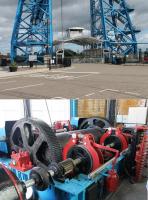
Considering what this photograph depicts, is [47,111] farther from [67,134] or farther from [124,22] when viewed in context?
[124,22]

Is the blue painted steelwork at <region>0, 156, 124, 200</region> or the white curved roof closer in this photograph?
the blue painted steelwork at <region>0, 156, 124, 200</region>

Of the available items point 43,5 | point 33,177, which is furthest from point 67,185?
point 43,5

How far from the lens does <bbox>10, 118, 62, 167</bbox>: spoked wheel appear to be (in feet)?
13.9

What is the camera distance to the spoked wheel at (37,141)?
423cm

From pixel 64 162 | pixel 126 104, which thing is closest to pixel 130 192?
pixel 64 162

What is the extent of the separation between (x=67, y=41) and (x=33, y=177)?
41.7 m

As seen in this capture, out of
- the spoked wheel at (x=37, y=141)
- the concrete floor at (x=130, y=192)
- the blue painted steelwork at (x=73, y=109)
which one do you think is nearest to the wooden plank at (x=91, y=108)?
the blue painted steelwork at (x=73, y=109)

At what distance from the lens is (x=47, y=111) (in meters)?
7.57

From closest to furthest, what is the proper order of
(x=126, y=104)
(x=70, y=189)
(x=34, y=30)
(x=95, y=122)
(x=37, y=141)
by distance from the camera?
(x=70, y=189)
(x=37, y=141)
(x=95, y=122)
(x=126, y=104)
(x=34, y=30)

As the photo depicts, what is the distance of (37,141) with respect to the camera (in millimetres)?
4402

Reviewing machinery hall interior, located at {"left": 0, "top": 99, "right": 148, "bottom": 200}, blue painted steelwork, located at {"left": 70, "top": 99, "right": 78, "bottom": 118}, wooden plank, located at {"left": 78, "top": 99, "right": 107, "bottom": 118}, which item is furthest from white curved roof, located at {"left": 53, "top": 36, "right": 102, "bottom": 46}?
machinery hall interior, located at {"left": 0, "top": 99, "right": 148, "bottom": 200}

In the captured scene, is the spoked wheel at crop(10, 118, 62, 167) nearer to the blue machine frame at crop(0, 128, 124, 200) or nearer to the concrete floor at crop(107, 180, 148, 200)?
the blue machine frame at crop(0, 128, 124, 200)

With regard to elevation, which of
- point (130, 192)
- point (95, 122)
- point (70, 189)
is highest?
point (95, 122)

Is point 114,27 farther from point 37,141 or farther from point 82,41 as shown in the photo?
point 37,141
